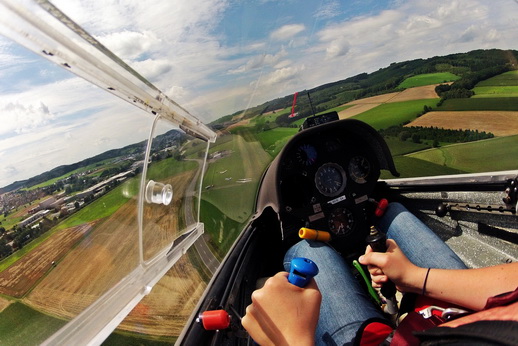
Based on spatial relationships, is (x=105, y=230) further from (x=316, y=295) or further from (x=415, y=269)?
(x=415, y=269)

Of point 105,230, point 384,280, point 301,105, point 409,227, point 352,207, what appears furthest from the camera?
point 352,207

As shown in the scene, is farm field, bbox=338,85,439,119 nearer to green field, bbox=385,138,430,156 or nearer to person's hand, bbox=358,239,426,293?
green field, bbox=385,138,430,156

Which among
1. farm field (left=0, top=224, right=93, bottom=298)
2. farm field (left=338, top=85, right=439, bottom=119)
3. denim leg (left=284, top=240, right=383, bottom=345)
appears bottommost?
denim leg (left=284, top=240, right=383, bottom=345)

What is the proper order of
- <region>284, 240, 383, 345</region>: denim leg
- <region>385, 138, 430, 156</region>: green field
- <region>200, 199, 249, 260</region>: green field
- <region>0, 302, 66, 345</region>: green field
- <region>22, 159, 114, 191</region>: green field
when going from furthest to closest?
1. <region>385, 138, 430, 156</region>: green field
2. <region>200, 199, 249, 260</region>: green field
3. <region>284, 240, 383, 345</region>: denim leg
4. <region>22, 159, 114, 191</region>: green field
5. <region>0, 302, 66, 345</region>: green field

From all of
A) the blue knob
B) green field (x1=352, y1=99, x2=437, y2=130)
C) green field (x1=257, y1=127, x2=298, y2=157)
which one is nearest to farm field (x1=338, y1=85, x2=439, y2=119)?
green field (x1=352, y1=99, x2=437, y2=130)

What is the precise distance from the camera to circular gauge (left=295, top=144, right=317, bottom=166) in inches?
103

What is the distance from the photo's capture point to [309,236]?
7.21 feet

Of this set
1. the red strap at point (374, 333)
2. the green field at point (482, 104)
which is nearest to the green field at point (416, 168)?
the green field at point (482, 104)

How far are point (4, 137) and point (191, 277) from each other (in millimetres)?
893

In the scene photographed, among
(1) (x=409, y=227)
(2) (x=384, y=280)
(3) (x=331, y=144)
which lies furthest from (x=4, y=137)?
(3) (x=331, y=144)

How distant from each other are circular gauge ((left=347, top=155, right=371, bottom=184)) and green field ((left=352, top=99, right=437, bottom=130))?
0.32 m

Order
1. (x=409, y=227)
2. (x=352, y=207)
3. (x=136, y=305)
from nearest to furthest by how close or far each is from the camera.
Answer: (x=136, y=305), (x=409, y=227), (x=352, y=207)

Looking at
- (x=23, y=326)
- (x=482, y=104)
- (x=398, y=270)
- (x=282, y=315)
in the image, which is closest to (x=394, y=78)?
(x=482, y=104)

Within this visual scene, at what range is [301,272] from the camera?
1.01 meters
